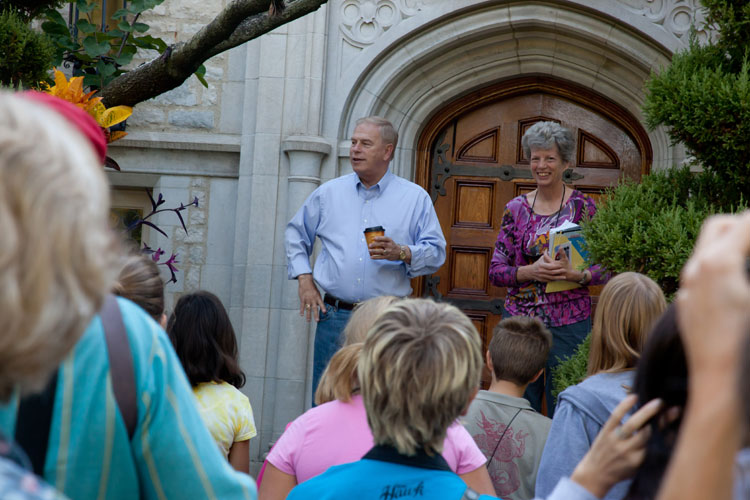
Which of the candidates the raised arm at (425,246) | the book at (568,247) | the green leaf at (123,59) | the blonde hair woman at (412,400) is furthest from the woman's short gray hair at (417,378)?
the green leaf at (123,59)

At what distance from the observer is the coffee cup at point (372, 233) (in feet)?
13.8

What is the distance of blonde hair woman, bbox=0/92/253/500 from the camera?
87 cm

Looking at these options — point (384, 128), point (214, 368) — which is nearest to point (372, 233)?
point (384, 128)

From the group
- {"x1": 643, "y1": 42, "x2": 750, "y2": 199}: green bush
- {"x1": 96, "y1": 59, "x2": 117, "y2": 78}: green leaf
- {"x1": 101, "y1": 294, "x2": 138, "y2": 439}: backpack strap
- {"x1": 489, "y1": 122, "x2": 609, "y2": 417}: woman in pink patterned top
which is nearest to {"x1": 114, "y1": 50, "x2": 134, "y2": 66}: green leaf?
{"x1": 96, "y1": 59, "x2": 117, "y2": 78}: green leaf

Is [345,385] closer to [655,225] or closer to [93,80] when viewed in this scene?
[655,225]

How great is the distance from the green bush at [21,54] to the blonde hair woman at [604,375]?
106 inches

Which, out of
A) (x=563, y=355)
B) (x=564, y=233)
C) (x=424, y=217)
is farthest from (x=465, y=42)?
(x=563, y=355)

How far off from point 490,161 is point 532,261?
5.69ft

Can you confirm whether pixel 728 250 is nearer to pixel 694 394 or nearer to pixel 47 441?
pixel 694 394

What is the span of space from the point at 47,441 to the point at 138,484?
15 centimetres

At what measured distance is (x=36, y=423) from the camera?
1.22 meters

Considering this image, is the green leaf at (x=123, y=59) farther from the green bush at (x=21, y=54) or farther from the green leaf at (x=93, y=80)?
the green bush at (x=21, y=54)

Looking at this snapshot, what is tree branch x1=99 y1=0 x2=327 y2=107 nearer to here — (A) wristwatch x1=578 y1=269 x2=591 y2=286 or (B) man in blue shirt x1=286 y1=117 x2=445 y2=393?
(B) man in blue shirt x1=286 y1=117 x2=445 y2=393

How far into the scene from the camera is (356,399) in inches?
96.6
